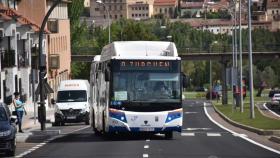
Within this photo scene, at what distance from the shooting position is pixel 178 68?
3634cm

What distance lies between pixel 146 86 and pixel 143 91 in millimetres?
212

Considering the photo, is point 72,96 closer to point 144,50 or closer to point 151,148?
point 144,50

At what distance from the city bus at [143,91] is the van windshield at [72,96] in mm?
22476

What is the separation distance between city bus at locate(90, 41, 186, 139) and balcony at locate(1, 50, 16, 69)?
36405mm

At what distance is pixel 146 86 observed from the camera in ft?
118

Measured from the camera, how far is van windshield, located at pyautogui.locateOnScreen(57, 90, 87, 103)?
195 ft

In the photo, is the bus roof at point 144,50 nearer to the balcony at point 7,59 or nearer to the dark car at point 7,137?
the dark car at point 7,137

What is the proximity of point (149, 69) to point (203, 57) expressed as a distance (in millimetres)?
80126

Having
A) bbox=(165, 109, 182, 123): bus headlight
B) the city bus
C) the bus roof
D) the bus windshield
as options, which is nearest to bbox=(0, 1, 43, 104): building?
the bus roof

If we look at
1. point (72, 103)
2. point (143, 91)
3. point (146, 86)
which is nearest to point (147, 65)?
point (146, 86)

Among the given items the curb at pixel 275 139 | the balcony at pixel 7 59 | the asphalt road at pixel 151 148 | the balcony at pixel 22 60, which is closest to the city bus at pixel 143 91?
the asphalt road at pixel 151 148

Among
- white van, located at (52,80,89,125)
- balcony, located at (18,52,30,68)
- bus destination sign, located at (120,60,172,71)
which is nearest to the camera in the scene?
bus destination sign, located at (120,60,172,71)

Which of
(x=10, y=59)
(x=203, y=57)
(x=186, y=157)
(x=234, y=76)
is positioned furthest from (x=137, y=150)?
(x=203, y=57)

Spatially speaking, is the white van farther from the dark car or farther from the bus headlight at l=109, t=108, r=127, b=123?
the dark car
